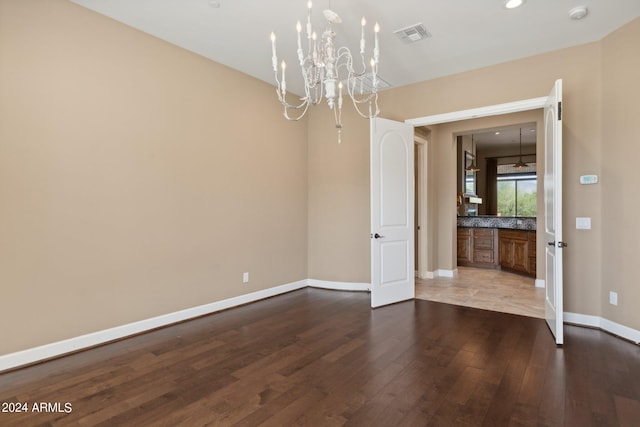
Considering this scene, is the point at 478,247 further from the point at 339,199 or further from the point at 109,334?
the point at 109,334

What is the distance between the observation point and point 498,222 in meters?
6.93

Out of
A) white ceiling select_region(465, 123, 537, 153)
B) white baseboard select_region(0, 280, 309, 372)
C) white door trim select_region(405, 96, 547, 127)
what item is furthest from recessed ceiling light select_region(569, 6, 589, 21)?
white ceiling select_region(465, 123, 537, 153)

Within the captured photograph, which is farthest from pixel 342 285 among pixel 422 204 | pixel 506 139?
pixel 506 139

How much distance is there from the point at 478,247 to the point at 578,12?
5.01 meters

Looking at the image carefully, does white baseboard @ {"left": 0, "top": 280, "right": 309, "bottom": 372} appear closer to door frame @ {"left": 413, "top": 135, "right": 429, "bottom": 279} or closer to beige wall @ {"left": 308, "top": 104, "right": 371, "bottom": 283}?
beige wall @ {"left": 308, "top": 104, "right": 371, "bottom": 283}

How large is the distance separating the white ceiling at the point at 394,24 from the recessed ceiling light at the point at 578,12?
0.04 meters

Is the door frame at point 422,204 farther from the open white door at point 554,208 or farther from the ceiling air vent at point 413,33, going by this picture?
the ceiling air vent at point 413,33

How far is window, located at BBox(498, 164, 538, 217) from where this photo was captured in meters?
10.4

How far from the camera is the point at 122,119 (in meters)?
3.29

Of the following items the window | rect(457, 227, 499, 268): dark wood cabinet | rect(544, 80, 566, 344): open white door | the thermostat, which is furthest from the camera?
the window

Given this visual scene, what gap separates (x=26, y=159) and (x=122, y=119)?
86 cm

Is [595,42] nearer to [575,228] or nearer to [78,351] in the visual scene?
[575,228]

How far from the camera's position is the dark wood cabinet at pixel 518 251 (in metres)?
6.23

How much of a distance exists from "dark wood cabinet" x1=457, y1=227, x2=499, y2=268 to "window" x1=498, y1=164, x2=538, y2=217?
168 inches
